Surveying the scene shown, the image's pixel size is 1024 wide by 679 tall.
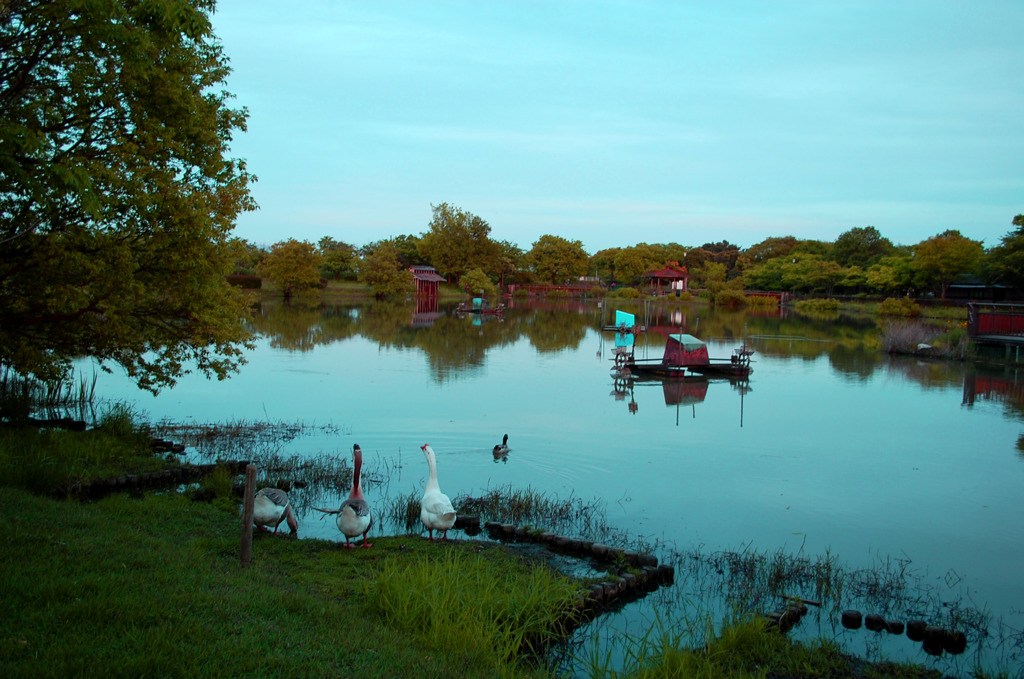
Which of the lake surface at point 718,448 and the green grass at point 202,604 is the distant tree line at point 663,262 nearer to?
the lake surface at point 718,448

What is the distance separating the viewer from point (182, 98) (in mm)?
10781

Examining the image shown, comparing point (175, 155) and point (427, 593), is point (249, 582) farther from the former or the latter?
point (175, 155)

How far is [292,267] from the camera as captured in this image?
63.8 m

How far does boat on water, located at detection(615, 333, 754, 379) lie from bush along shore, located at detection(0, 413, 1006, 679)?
1869cm

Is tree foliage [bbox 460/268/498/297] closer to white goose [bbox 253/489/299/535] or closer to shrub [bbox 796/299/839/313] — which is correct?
shrub [bbox 796/299/839/313]

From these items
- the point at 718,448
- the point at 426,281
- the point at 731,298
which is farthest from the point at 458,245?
the point at 718,448

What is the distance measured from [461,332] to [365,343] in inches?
337

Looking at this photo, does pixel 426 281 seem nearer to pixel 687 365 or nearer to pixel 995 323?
pixel 687 365

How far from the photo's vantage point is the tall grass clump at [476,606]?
18.9ft

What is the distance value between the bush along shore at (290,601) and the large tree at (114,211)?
Answer: 7.36 feet

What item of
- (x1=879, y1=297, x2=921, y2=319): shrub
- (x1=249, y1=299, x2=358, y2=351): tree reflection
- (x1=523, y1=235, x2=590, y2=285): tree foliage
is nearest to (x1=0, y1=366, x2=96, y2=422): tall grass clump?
(x1=249, y1=299, x2=358, y2=351): tree reflection

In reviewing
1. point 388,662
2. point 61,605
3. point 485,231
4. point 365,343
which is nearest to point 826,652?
point 388,662

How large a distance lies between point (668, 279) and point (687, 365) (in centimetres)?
6958

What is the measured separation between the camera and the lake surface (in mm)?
9414
